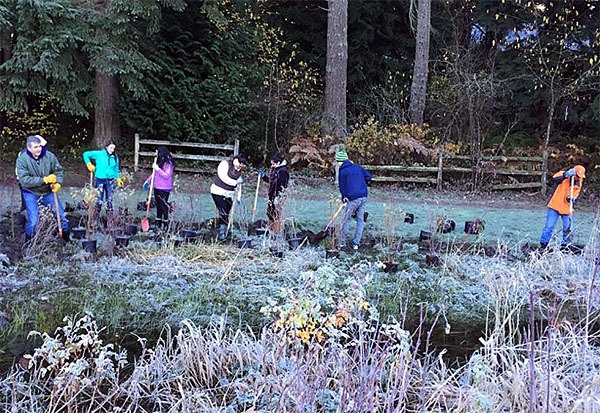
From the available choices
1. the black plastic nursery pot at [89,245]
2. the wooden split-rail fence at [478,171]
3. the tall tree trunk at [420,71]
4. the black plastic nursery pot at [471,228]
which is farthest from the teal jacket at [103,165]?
the tall tree trunk at [420,71]

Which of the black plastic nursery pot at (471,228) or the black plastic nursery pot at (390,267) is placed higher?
the black plastic nursery pot at (471,228)

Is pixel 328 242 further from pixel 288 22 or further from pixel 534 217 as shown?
pixel 288 22

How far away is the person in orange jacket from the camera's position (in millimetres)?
7805

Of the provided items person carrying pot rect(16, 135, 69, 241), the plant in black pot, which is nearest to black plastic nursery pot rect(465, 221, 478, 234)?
the plant in black pot

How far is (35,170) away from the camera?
715 centimetres

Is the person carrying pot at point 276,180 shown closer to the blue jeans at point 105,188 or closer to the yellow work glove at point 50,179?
the blue jeans at point 105,188

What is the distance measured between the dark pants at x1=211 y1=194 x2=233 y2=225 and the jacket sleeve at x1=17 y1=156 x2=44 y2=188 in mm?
2319

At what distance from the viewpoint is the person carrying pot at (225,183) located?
27.1ft

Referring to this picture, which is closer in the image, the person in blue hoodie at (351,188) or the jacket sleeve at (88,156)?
the person in blue hoodie at (351,188)

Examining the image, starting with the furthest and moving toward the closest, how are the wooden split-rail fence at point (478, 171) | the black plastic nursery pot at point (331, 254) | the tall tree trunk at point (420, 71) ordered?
1. the tall tree trunk at point (420, 71)
2. the wooden split-rail fence at point (478, 171)
3. the black plastic nursery pot at point (331, 254)

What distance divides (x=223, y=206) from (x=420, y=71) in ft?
31.5

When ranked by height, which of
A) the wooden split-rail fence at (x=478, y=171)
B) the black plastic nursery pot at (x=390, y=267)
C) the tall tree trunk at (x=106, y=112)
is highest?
the tall tree trunk at (x=106, y=112)

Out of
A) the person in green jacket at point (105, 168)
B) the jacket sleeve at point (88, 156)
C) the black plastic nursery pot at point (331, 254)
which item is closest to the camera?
the black plastic nursery pot at point (331, 254)

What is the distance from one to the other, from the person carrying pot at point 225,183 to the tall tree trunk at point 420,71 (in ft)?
28.8
